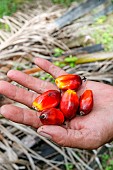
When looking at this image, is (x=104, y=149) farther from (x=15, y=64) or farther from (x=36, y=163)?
(x=15, y=64)

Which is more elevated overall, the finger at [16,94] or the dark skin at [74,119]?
the finger at [16,94]

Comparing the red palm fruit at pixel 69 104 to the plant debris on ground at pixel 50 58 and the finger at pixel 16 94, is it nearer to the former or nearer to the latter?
the finger at pixel 16 94

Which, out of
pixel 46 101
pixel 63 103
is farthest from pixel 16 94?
pixel 63 103

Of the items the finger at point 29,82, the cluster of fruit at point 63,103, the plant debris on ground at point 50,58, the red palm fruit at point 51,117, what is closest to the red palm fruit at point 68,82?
the cluster of fruit at point 63,103

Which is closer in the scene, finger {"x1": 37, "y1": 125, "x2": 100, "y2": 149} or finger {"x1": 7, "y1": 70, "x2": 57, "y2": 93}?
finger {"x1": 37, "y1": 125, "x2": 100, "y2": 149}

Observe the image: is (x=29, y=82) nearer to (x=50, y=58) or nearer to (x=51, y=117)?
(x=51, y=117)

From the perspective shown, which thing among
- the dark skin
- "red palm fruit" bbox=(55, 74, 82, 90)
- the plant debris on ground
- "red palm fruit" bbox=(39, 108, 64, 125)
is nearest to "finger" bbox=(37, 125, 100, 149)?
the dark skin

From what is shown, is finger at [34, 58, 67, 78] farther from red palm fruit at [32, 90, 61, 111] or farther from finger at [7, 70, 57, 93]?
red palm fruit at [32, 90, 61, 111]
